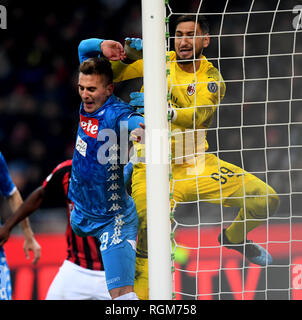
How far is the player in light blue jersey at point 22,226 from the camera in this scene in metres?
2.30

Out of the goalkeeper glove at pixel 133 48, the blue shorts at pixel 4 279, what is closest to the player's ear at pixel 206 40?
the goalkeeper glove at pixel 133 48

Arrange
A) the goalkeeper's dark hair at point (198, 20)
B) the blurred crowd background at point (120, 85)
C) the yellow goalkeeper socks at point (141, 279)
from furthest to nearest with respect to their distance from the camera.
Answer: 1. the blurred crowd background at point (120, 85)
2. the yellow goalkeeper socks at point (141, 279)
3. the goalkeeper's dark hair at point (198, 20)

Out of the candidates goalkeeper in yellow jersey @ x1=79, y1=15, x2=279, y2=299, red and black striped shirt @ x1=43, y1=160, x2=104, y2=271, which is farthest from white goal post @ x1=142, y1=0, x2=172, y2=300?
red and black striped shirt @ x1=43, y1=160, x2=104, y2=271

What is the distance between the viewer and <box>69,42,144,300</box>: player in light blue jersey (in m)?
2.04

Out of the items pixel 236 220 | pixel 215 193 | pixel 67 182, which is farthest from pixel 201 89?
pixel 67 182

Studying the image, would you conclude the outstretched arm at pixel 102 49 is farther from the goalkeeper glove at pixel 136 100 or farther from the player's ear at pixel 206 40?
the player's ear at pixel 206 40

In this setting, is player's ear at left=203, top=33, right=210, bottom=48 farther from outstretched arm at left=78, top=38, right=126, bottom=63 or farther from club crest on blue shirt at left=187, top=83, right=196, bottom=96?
outstretched arm at left=78, top=38, right=126, bottom=63

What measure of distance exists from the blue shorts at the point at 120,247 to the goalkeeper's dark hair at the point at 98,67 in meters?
0.55

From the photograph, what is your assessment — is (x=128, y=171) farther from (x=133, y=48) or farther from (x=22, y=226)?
(x=22, y=226)

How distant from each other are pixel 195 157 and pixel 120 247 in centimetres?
49

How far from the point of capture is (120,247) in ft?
6.81

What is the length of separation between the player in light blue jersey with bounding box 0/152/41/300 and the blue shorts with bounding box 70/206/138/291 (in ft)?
1.66

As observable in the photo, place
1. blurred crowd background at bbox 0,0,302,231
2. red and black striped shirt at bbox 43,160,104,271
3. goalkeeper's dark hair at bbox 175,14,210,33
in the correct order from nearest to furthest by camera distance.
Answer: goalkeeper's dark hair at bbox 175,14,210,33, blurred crowd background at bbox 0,0,302,231, red and black striped shirt at bbox 43,160,104,271


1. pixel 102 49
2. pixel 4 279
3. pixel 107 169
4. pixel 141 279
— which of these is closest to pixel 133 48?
pixel 102 49
